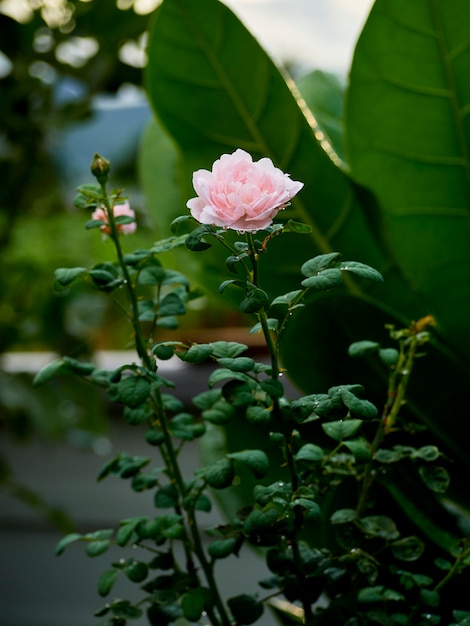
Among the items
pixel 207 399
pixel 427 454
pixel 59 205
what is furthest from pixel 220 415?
pixel 59 205

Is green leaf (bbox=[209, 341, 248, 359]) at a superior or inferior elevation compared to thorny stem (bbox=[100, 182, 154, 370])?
inferior

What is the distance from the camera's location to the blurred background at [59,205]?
116 centimetres

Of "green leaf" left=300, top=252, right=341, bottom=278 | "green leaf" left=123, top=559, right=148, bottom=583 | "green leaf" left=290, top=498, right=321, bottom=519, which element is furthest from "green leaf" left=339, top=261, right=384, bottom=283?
"green leaf" left=123, top=559, right=148, bottom=583

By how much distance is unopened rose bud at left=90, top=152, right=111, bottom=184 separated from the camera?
1.39 ft

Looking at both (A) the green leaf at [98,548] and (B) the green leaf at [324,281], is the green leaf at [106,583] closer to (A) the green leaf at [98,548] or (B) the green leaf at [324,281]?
(A) the green leaf at [98,548]

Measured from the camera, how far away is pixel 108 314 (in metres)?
1.22

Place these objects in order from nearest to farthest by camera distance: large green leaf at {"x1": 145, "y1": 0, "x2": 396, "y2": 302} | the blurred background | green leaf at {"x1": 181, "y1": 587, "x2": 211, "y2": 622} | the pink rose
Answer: the pink rose, green leaf at {"x1": 181, "y1": 587, "x2": 211, "y2": 622}, large green leaf at {"x1": 145, "y1": 0, "x2": 396, "y2": 302}, the blurred background

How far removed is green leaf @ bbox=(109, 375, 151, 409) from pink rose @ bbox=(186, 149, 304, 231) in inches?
3.7

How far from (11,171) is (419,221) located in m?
0.80

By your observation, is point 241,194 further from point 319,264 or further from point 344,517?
point 344,517

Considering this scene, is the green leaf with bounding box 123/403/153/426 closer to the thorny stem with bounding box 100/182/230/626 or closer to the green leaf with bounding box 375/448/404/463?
the thorny stem with bounding box 100/182/230/626

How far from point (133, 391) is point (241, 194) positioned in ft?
0.38

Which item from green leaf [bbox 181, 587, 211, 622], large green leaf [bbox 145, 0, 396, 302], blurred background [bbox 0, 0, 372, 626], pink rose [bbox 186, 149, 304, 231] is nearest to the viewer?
pink rose [bbox 186, 149, 304, 231]

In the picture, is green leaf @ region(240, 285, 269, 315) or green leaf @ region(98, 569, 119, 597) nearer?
green leaf @ region(240, 285, 269, 315)
